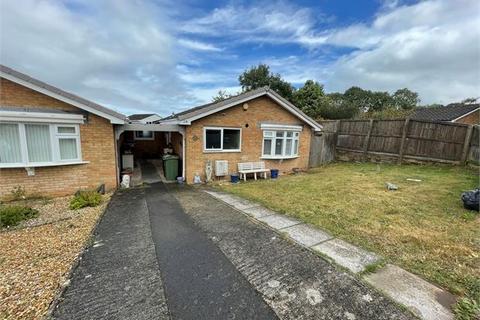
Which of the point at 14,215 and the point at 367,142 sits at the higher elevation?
the point at 367,142

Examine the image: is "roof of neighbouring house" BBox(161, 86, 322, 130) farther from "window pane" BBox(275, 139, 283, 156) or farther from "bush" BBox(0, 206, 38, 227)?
"bush" BBox(0, 206, 38, 227)

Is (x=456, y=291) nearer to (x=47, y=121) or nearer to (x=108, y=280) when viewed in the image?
(x=108, y=280)

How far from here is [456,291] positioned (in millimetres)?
2900

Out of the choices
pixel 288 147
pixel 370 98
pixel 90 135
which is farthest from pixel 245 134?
pixel 370 98

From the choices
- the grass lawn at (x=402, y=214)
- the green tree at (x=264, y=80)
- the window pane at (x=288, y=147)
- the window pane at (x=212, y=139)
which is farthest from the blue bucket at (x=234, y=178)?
the green tree at (x=264, y=80)

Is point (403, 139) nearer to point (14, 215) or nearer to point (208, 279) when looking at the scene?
point (208, 279)

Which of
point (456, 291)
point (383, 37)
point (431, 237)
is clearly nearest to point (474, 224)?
point (431, 237)

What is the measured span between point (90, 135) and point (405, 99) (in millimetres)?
56197

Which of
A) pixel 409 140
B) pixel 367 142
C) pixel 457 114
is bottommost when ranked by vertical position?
pixel 367 142

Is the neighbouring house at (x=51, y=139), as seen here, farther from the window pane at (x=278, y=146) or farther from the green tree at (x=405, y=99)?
the green tree at (x=405, y=99)

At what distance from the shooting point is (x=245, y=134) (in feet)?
35.1

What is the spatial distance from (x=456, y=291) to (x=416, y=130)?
11.4 m

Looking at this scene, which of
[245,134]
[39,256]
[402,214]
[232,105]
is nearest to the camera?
[39,256]

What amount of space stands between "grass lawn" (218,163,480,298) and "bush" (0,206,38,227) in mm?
5987
